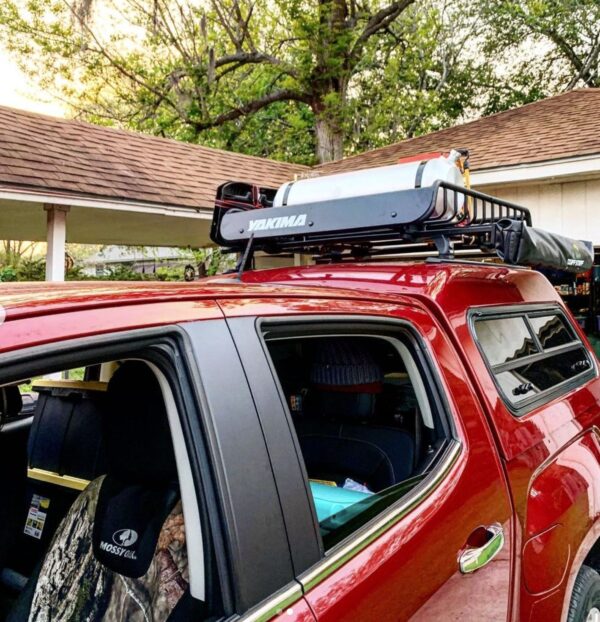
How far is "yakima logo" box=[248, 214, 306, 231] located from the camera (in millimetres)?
2600

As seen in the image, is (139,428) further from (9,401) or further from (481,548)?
(9,401)

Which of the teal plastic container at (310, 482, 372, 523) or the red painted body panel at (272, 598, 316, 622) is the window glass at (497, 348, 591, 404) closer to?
the teal plastic container at (310, 482, 372, 523)

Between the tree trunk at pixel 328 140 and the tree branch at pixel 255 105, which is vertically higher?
the tree branch at pixel 255 105

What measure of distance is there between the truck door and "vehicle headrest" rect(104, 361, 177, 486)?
31 cm

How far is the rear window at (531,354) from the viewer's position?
6.81ft

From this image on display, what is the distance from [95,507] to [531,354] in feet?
5.73

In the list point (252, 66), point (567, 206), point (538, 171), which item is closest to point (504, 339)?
point (538, 171)

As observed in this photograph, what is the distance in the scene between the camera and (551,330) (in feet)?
8.95

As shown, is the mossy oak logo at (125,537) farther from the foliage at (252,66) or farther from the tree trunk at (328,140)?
the tree trunk at (328,140)

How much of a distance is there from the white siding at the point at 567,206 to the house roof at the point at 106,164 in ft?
13.6

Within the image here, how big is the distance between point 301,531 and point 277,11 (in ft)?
62.2

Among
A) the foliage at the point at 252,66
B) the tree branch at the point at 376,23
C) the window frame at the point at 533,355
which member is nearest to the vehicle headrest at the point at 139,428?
the window frame at the point at 533,355

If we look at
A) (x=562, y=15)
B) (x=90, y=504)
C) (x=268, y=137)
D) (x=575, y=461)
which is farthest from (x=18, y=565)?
(x=562, y=15)

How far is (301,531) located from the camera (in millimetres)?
1123
